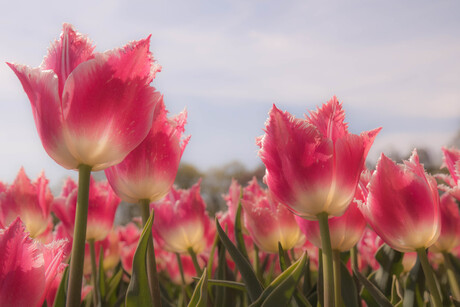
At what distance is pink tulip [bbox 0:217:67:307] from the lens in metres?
0.56

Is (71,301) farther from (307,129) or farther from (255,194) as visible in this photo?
(255,194)

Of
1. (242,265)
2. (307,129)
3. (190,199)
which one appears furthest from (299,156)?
(190,199)

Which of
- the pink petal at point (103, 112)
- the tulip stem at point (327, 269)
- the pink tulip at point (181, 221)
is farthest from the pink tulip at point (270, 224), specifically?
the pink petal at point (103, 112)

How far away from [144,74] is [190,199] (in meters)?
0.77

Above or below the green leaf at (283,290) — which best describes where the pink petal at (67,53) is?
above

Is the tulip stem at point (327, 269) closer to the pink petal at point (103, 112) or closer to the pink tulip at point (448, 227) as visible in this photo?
the pink petal at point (103, 112)

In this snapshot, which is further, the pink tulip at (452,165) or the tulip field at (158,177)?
the pink tulip at (452,165)

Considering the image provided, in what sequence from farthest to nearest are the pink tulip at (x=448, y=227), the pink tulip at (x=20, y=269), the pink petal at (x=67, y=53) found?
the pink tulip at (x=448, y=227), the pink petal at (x=67, y=53), the pink tulip at (x=20, y=269)

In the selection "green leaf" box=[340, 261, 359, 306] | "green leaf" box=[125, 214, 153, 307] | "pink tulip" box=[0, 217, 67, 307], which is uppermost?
"pink tulip" box=[0, 217, 67, 307]

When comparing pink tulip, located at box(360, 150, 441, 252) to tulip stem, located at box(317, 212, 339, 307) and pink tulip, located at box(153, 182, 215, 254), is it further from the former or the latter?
pink tulip, located at box(153, 182, 215, 254)

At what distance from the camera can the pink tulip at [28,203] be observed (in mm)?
1268

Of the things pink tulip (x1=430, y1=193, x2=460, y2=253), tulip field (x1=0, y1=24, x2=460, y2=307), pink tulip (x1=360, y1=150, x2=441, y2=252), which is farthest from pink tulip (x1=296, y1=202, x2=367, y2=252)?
pink tulip (x1=430, y1=193, x2=460, y2=253)

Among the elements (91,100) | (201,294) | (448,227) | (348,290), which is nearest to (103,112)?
(91,100)

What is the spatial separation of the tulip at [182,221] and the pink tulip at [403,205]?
695 mm
